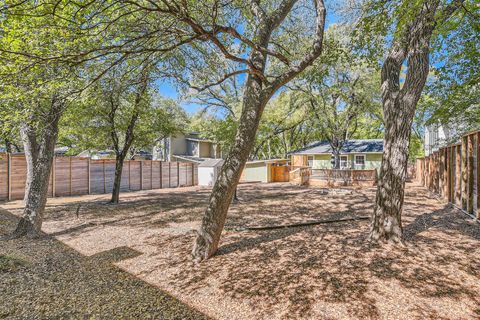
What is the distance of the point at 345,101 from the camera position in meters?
19.0

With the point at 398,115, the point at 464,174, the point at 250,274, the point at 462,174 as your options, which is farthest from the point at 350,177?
the point at 250,274

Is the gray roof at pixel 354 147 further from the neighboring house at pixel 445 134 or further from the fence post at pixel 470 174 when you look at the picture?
the fence post at pixel 470 174

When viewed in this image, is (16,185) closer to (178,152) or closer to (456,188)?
(178,152)

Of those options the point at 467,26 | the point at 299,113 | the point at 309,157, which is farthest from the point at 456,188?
the point at 309,157

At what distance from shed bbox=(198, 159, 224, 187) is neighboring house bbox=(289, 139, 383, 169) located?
337 inches

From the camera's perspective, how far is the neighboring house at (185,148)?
995 inches

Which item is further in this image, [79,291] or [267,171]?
[267,171]

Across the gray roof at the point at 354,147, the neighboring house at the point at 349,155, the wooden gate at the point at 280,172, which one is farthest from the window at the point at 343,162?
the wooden gate at the point at 280,172

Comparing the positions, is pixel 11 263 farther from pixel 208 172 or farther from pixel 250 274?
pixel 208 172

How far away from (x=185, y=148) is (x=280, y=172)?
1018cm

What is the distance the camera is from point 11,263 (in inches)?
168

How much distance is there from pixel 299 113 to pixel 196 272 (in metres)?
19.8

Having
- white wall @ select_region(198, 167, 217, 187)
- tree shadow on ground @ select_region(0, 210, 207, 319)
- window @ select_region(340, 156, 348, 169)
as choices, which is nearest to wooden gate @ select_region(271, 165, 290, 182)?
window @ select_region(340, 156, 348, 169)

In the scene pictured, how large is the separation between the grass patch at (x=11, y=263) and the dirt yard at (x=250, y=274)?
3 centimetres
